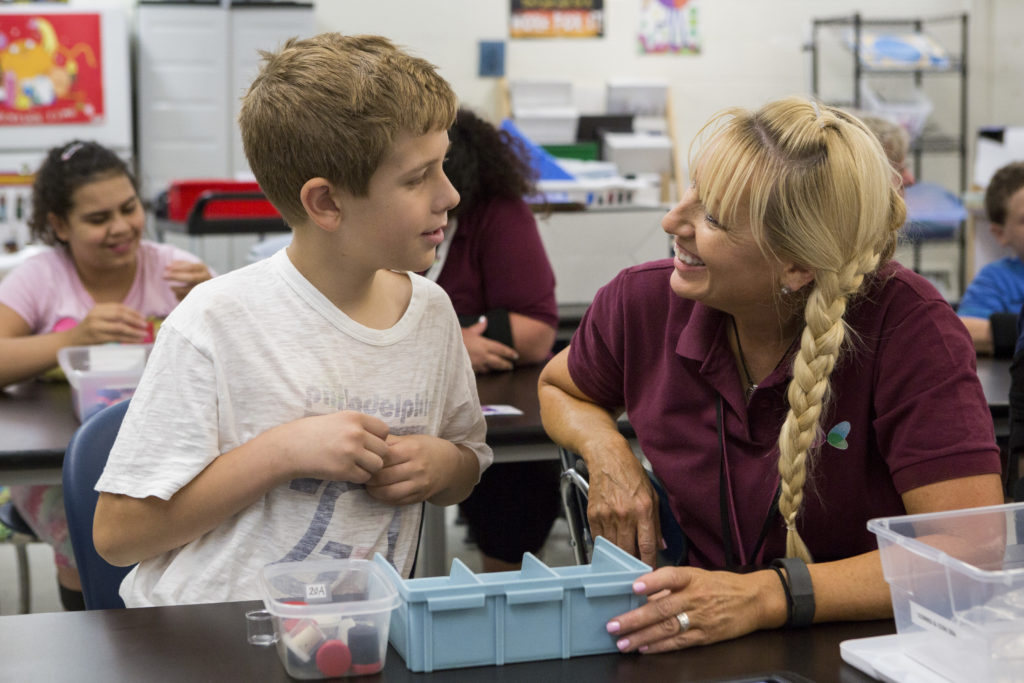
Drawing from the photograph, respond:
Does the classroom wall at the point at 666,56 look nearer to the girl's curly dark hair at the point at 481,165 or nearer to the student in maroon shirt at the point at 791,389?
the girl's curly dark hair at the point at 481,165

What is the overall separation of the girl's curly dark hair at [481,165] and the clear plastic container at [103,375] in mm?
729

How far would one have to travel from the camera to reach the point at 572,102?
21.1ft

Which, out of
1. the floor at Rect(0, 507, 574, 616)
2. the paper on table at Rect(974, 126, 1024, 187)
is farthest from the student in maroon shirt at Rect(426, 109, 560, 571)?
the paper on table at Rect(974, 126, 1024, 187)

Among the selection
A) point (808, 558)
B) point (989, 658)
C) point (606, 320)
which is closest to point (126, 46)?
point (606, 320)

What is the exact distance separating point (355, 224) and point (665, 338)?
0.42 m

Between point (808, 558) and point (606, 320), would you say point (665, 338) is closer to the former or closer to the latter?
point (606, 320)

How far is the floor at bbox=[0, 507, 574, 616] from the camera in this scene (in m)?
3.09

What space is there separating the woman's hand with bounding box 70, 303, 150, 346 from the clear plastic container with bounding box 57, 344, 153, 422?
0.07 metres

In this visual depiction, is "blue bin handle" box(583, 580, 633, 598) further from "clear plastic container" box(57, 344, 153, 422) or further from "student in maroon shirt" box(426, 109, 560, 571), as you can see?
"student in maroon shirt" box(426, 109, 560, 571)

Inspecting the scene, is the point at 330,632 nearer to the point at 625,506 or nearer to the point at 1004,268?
the point at 625,506

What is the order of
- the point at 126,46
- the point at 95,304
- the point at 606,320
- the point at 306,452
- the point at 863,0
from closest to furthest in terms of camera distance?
the point at 306,452 → the point at 606,320 → the point at 95,304 → the point at 126,46 → the point at 863,0

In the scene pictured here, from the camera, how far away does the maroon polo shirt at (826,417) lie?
115 cm

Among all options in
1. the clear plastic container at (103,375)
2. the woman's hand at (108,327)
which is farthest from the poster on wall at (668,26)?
the clear plastic container at (103,375)

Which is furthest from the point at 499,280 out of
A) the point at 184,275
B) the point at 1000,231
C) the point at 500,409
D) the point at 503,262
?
the point at 1000,231
